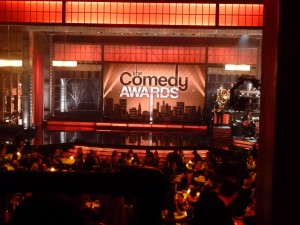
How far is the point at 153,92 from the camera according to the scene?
22969 mm

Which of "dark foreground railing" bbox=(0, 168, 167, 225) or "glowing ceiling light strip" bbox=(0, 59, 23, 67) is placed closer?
"dark foreground railing" bbox=(0, 168, 167, 225)

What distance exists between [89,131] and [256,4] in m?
8.86

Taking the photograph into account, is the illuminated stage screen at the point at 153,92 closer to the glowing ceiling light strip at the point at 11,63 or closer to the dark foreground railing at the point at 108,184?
the glowing ceiling light strip at the point at 11,63

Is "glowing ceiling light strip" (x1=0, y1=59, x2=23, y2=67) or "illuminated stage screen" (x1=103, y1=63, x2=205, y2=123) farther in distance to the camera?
"illuminated stage screen" (x1=103, y1=63, x2=205, y2=123)

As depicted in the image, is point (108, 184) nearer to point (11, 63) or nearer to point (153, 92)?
point (11, 63)

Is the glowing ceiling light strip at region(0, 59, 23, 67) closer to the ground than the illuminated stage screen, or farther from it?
farther from it

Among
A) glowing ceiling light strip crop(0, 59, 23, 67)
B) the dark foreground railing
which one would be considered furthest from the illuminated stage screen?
the dark foreground railing

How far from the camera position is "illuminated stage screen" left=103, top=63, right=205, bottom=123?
2247cm

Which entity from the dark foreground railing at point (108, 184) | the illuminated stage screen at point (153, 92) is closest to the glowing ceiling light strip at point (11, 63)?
the illuminated stage screen at point (153, 92)

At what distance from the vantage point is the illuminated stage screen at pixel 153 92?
2247 cm

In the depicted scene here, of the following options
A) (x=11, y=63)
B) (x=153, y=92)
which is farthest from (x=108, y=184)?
(x=153, y=92)

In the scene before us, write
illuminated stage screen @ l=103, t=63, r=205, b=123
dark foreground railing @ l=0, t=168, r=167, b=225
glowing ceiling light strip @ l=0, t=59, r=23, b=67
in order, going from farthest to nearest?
illuminated stage screen @ l=103, t=63, r=205, b=123 < glowing ceiling light strip @ l=0, t=59, r=23, b=67 < dark foreground railing @ l=0, t=168, r=167, b=225

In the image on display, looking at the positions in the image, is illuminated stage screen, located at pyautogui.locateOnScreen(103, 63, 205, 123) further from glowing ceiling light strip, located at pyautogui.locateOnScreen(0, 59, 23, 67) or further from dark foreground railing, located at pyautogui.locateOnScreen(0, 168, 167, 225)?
dark foreground railing, located at pyautogui.locateOnScreen(0, 168, 167, 225)

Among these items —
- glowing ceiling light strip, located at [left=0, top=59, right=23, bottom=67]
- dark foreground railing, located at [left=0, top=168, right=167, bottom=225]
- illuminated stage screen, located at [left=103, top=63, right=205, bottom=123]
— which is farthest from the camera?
illuminated stage screen, located at [left=103, top=63, right=205, bottom=123]
